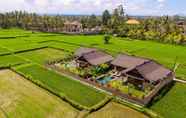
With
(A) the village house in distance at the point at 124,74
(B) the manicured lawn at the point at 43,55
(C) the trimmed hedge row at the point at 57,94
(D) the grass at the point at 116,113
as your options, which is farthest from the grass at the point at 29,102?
(B) the manicured lawn at the point at 43,55

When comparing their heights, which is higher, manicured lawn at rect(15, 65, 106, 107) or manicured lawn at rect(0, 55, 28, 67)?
manicured lawn at rect(0, 55, 28, 67)

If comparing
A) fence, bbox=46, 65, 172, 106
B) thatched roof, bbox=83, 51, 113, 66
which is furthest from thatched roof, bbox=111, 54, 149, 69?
fence, bbox=46, 65, 172, 106

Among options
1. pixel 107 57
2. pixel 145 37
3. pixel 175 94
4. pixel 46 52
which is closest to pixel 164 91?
pixel 175 94

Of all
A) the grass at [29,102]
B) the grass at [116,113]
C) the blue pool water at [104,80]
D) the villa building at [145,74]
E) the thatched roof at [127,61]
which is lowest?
the grass at [116,113]

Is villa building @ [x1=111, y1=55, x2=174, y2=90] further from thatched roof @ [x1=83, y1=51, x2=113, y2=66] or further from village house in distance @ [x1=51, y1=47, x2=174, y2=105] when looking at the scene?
thatched roof @ [x1=83, y1=51, x2=113, y2=66]

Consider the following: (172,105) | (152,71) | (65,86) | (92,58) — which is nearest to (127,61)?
(152,71)

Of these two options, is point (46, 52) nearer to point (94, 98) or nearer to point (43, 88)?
point (43, 88)

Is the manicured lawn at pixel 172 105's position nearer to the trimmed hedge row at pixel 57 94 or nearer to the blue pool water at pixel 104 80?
the trimmed hedge row at pixel 57 94
